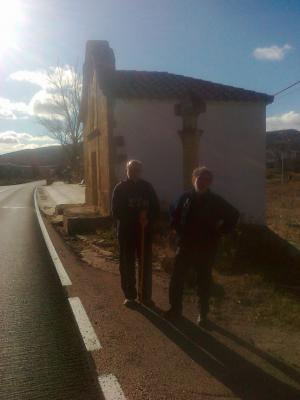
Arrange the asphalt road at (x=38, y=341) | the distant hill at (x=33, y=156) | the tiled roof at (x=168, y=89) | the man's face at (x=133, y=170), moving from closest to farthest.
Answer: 1. the asphalt road at (x=38, y=341)
2. the man's face at (x=133, y=170)
3. the tiled roof at (x=168, y=89)
4. the distant hill at (x=33, y=156)

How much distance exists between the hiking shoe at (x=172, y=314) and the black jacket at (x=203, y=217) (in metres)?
0.82

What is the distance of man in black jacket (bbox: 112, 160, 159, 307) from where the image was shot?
5.64 m

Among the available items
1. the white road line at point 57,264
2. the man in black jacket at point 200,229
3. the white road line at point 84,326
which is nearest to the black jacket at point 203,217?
the man in black jacket at point 200,229

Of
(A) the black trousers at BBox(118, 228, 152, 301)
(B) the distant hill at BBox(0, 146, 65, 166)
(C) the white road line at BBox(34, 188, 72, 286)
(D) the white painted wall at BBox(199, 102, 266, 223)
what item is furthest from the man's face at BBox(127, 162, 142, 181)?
(B) the distant hill at BBox(0, 146, 65, 166)

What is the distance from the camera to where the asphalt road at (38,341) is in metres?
3.55

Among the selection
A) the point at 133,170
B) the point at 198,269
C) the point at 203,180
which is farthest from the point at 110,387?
the point at 133,170

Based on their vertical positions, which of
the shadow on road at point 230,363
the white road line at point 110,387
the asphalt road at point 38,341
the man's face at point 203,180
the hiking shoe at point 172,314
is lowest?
the asphalt road at point 38,341

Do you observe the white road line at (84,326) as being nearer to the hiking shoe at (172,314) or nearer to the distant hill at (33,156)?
the hiking shoe at (172,314)

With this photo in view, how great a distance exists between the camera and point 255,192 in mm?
13695

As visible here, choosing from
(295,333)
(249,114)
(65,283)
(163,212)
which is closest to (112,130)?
(163,212)

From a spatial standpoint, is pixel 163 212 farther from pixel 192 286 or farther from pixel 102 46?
pixel 102 46

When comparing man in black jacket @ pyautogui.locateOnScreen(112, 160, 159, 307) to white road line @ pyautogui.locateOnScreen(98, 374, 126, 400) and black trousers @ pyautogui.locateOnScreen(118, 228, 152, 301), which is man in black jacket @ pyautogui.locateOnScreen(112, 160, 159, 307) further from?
white road line @ pyautogui.locateOnScreen(98, 374, 126, 400)

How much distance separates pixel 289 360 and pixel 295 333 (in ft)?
2.29

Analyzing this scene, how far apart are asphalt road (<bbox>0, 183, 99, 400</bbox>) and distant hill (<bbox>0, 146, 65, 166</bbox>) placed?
122 meters
